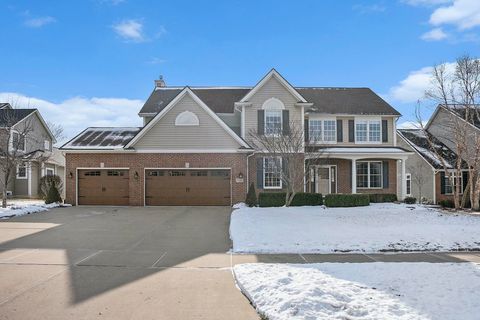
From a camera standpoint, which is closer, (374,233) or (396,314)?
(396,314)

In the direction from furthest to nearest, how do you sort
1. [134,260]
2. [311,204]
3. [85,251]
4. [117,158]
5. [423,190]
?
[423,190]
[117,158]
[311,204]
[85,251]
[134,260]

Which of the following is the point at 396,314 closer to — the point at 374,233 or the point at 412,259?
the point at 412,259

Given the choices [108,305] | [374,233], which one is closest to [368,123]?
[374,233]

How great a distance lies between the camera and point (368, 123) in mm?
25562

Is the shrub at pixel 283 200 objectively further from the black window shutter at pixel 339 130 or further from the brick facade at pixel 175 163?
the black window shutter at pixel 339 130

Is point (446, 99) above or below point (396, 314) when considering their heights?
above

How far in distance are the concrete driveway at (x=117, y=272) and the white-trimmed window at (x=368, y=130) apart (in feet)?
47.2

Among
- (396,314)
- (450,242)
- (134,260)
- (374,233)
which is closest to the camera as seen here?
(396,314)

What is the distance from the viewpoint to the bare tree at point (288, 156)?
1945 cm

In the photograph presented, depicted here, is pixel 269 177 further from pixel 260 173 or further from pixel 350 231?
pixel 350 231

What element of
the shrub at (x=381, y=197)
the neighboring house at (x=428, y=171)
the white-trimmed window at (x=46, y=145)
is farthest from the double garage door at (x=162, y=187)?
the white-trimmed window at (x=46, y=145)

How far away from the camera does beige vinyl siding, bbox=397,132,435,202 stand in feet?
88.7

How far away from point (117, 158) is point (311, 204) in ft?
35.7

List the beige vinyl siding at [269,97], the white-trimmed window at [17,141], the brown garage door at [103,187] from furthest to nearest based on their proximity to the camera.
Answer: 1. the beige vinyl siding at [269,97]
2. the brown garage door at [103,187]
3. the white-trimmed window at [17,141]
